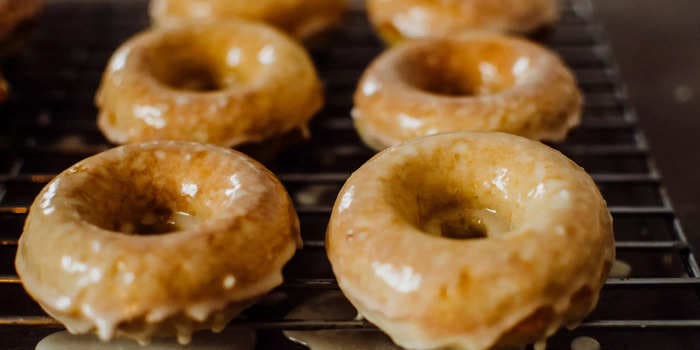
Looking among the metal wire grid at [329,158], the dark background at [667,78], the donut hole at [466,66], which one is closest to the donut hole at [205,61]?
the metal wire grid at [329,158]

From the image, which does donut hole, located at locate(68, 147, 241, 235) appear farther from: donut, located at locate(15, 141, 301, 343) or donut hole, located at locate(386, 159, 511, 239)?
donut hole, located at locate(386, 159, 511, 239)

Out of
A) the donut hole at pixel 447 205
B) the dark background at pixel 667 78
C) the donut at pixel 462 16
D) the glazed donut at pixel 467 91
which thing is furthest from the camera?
the donut at pixel 462 16

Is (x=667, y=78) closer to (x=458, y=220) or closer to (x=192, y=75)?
(x=458, y=220)

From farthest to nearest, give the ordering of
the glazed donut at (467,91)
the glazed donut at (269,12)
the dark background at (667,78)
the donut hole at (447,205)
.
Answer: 1. the glazed donut at (269,12)
2. the dark background at (667,78)
3. the glazed donut at (467,91)
4. the donut hole at (447,205)

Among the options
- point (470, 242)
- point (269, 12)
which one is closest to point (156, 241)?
point (470, 242)

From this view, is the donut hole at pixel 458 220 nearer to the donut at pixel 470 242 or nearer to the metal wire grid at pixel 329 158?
the donut at pixel 470 242

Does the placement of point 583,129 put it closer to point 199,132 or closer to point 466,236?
point 466,236
